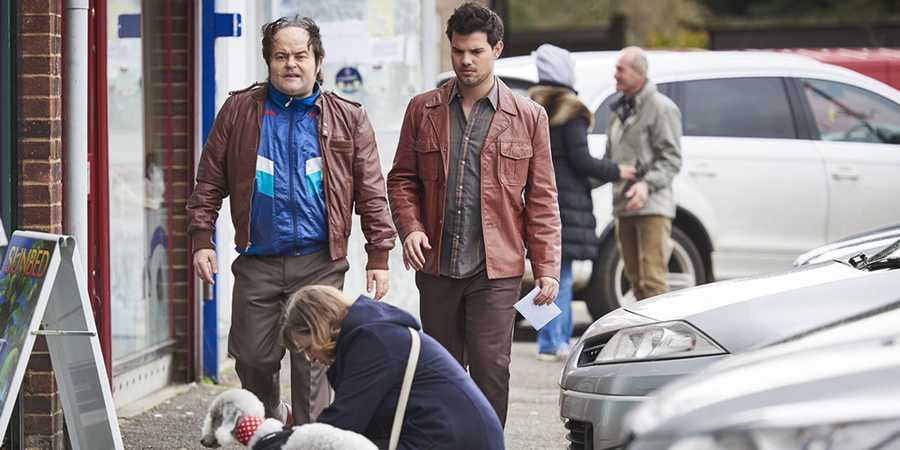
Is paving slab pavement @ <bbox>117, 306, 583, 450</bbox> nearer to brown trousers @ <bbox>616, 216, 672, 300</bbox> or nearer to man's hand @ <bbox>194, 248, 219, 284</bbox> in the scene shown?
brown trousers @ <bbox>616, 216, 672, 300</bbox>

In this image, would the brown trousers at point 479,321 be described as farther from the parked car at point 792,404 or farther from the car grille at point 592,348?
the parked car at point 792,404

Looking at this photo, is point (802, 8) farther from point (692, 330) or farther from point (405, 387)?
point (405, 387)

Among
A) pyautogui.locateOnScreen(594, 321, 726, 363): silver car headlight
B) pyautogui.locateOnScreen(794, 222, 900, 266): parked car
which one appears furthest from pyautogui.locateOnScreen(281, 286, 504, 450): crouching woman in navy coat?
pyautogui.locateOnScreen(794, 222, 900, 266): parked car

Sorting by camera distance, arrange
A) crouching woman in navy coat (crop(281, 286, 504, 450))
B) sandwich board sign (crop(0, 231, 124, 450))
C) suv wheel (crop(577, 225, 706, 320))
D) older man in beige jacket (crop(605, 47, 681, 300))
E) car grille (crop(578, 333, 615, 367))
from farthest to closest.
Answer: suv wheel (crop(577, 225, 706, 320)), older man in beige jacket (crop(605, 47, 681, 300)), car grille (crop(578, 333, 615, 367)), sandwich board sign (crop(0, 231, 124, 450)), crouching woman in navy coat (crop(281, 286, 504, 450))

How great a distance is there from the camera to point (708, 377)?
279 cm

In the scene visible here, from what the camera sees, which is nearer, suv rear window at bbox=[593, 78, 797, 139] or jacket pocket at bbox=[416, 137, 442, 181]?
jacket pocket at bbox=[416, 137, 442, 181]

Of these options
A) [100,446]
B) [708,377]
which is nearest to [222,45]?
[100,446]

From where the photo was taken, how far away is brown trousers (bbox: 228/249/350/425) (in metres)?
4.79

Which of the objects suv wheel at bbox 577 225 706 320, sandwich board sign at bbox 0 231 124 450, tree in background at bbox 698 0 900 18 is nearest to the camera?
sandwich board sign at bbox 0 231 124 450

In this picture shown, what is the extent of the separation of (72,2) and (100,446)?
68.7 inches

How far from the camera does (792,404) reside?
8.17 ft

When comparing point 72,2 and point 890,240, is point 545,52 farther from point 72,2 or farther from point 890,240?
point 72,2

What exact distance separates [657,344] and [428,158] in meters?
1.22

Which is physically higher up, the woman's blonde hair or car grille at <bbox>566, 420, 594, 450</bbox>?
the woman's blonde hair
